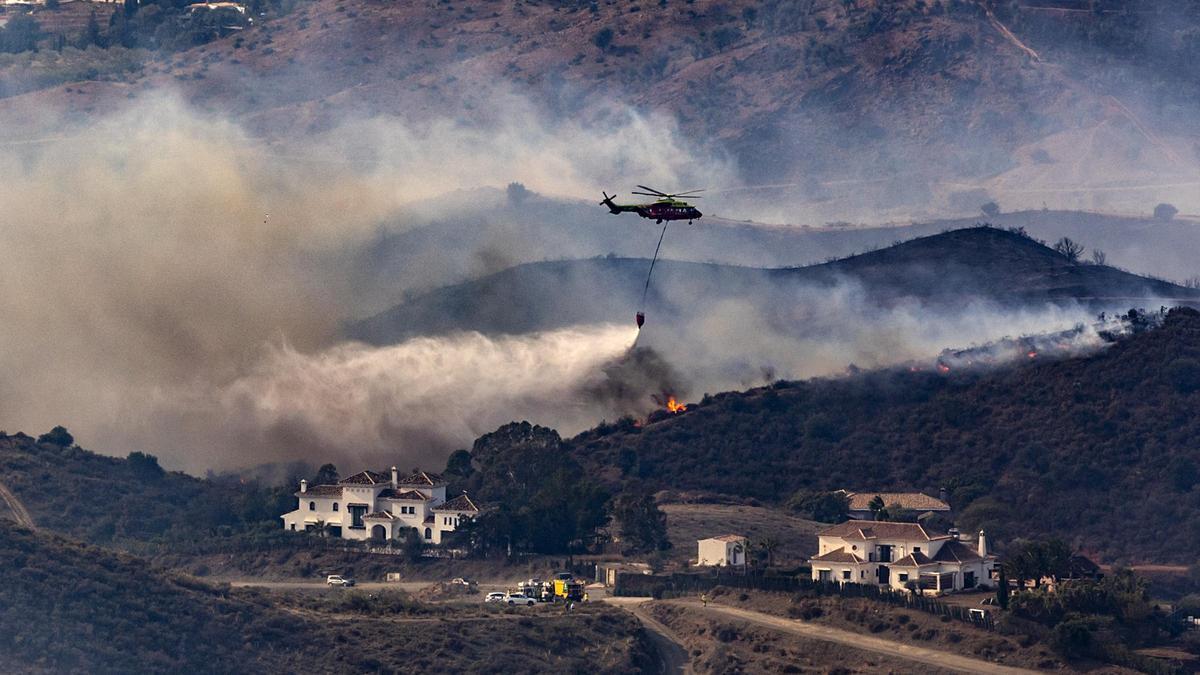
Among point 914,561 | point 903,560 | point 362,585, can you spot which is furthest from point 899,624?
point 362,585

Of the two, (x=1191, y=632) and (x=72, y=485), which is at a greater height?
(x=72, y=485)

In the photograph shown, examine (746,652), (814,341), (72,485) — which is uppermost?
(814,341)

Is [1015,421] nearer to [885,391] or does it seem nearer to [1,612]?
[885,391]

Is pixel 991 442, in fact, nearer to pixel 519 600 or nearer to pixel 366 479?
pixel 366 479

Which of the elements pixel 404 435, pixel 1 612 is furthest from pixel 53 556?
pixel 404 435

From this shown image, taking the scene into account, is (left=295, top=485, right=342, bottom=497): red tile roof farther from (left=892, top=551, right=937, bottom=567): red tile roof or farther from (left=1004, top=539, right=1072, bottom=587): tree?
(left=1004, top=539, right=1072, bottom=587): tree

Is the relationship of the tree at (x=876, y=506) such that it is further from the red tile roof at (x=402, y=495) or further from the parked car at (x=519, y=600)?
the parked car at (x=519, y=600)
